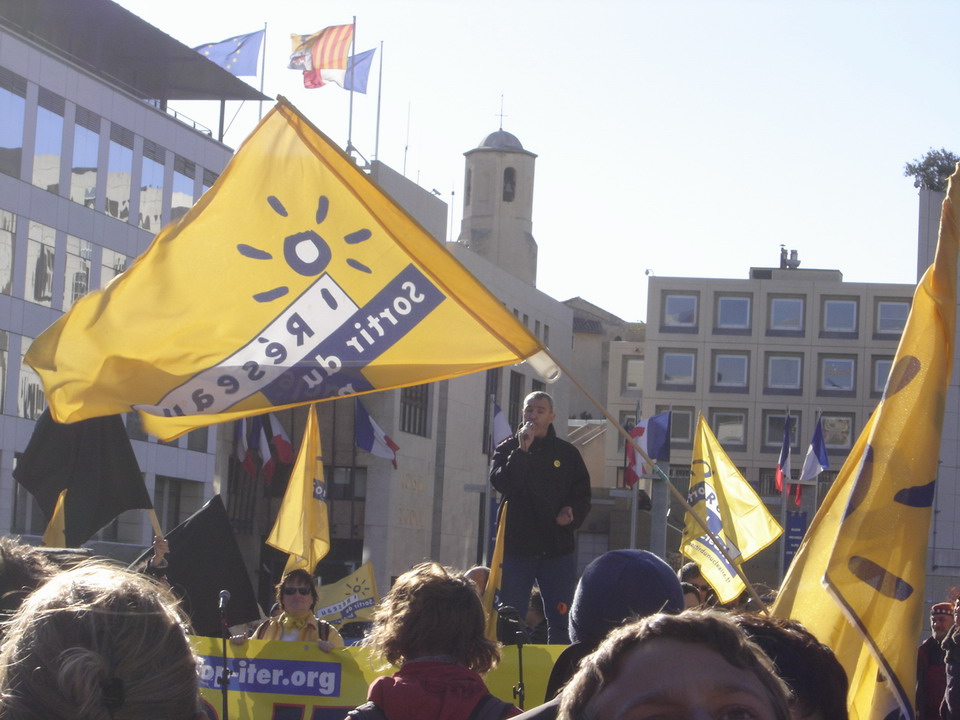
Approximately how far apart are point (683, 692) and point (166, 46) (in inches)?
1762

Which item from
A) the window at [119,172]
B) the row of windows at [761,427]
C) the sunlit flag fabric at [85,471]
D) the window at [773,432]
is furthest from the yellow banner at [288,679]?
the window at [773,432]

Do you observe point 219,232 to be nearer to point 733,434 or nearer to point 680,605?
point 680,605

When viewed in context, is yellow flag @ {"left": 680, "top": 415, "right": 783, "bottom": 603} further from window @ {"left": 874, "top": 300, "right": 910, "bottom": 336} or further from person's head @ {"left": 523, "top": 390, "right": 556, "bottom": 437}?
window @ {"left": 874, "top": 300, "right": 910, "bottom": 336}

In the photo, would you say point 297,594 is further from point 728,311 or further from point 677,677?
point 728,311

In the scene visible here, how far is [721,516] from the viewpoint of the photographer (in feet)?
52.1

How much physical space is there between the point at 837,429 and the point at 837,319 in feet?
17.0

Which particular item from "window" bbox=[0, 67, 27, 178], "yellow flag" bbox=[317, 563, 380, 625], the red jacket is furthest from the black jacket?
"window" bbox=[0, 67, 27, 178]

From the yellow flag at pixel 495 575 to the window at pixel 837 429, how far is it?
64198 millimetres

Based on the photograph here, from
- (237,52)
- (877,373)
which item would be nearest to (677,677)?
(237,52)

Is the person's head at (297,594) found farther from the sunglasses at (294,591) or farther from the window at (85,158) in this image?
the window at (85,158)

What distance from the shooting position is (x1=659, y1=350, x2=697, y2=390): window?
70.8 m

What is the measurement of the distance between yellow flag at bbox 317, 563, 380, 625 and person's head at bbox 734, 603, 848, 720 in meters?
15.6

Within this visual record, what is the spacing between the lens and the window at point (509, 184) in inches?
3513

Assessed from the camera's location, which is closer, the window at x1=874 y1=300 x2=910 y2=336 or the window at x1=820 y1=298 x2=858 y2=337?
the window at x1=874 y1=300 x2=910 y2=336
